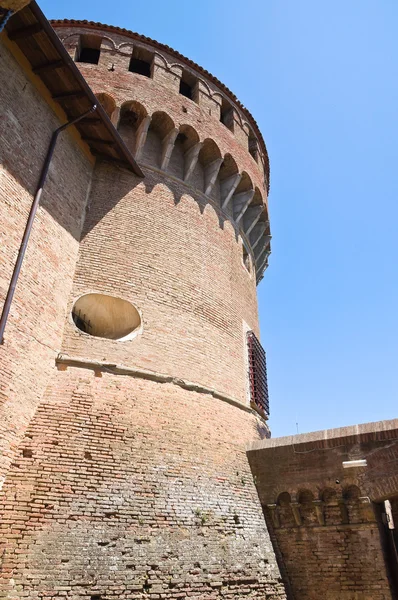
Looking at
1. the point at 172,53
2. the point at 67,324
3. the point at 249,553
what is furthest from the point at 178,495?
the point at 172,53

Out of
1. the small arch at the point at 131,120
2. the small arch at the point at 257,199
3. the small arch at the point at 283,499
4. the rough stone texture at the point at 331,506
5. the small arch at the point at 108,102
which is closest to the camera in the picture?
the rough stone texture at the point at 331,506

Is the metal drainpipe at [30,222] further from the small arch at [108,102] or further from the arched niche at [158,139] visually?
the arched niche at [158,139]

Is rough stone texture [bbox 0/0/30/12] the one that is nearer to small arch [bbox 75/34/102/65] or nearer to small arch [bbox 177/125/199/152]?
small arch [bbox 177/125/199/152]

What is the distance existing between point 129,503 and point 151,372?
7.55 ft

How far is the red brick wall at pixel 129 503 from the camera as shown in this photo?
530 centimetres

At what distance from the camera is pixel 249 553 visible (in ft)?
22.5

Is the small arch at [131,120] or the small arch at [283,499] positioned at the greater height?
the small arch at [131,120]

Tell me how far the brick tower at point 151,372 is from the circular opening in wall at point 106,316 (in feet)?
0.10

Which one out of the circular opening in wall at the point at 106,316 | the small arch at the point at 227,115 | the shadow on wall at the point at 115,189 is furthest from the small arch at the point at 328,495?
the small arch at the point at 227,115

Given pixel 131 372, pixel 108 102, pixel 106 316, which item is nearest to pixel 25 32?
pixel 108 102

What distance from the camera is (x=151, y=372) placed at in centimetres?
785

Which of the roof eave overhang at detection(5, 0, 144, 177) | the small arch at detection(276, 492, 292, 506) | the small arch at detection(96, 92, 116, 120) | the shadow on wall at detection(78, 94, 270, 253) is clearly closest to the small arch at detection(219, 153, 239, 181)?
the shadow on wall at detection(78, 94, 270, 253)

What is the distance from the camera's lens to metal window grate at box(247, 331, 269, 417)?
10.2m

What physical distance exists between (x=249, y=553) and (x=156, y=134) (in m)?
9.26
